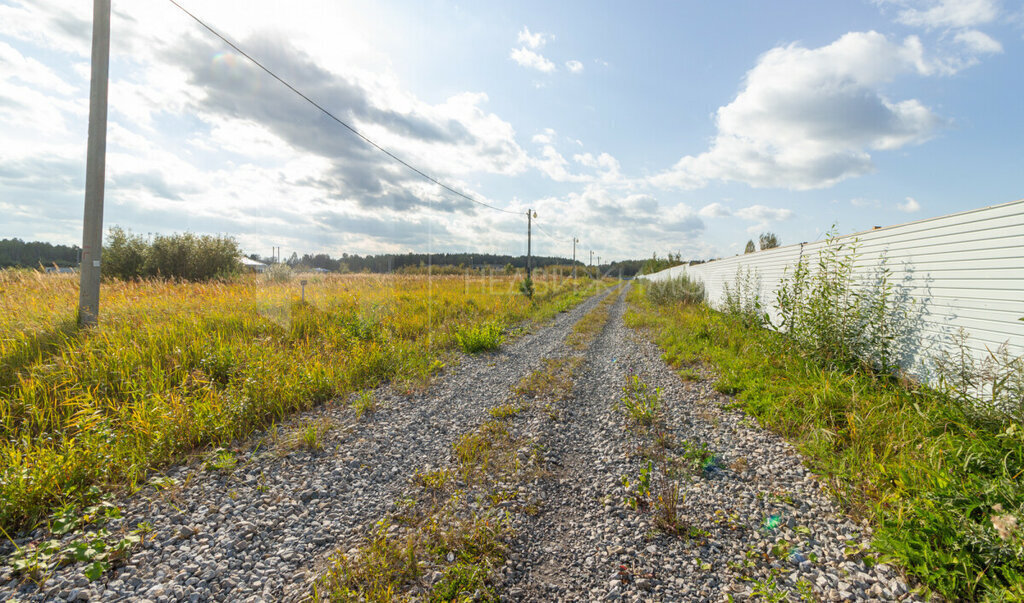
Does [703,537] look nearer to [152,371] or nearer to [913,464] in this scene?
[913,464]

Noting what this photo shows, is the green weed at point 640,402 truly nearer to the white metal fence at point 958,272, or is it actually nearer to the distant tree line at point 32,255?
the white metal fence at point 958,272

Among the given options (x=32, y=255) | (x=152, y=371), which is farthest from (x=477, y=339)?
(x=32, y=255)

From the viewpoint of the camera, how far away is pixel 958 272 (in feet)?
13.5

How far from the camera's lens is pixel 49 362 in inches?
179

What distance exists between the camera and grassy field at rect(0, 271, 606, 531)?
3033 mm

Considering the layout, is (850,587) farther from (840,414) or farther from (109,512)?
(109,512)

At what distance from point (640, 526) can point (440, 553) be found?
158 cm

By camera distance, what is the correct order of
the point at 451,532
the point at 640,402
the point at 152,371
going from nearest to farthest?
the point at 451,532, the point at 152,371, the point at 640,402

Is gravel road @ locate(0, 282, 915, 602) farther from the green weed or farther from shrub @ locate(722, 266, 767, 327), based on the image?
shrub @ locate(722, 266, 767, 327)

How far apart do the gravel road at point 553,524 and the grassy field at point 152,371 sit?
0.48m

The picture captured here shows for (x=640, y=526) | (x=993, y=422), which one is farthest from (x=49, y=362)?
(x=993, y=422)

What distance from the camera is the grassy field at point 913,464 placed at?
6.88 feet

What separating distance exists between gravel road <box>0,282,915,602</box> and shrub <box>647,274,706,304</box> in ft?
46.8

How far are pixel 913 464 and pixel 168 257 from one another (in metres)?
25.4
